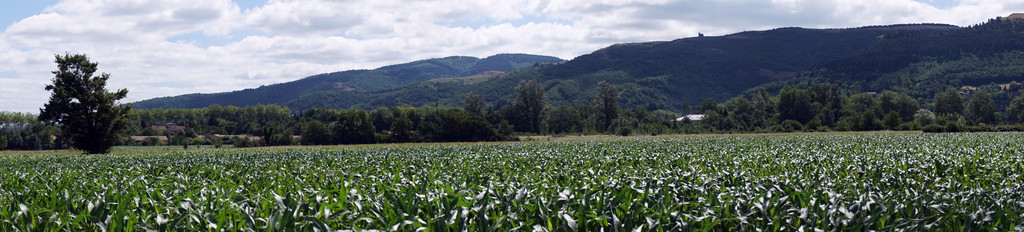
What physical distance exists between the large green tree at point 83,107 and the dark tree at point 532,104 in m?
74.9

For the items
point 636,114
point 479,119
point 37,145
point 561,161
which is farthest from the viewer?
point 636,114

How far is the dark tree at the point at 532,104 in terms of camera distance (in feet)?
409

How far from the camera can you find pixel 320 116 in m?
163

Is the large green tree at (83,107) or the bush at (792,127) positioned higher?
the large green tree at (83,107)

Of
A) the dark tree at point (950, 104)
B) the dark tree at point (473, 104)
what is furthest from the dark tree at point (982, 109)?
the dark tree at point (473, 104)

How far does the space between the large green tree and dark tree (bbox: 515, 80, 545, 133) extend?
74.9m

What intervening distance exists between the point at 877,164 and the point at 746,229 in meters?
14.8

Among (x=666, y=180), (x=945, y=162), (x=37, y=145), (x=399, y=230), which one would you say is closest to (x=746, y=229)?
(x=399, y=230)

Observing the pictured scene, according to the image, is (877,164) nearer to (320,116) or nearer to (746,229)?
(746,229)

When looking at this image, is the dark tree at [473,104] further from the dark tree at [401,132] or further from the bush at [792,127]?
the bush at [792,127]

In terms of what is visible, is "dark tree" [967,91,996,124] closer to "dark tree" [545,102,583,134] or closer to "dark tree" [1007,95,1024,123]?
"dark tree" [1007,95,1024,123]

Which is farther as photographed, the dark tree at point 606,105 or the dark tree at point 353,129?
the dark tree at point 606,105

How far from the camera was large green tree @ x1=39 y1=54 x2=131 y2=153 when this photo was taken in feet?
184

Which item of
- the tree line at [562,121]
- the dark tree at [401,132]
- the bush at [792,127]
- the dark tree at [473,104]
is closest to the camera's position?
the dark tree at [401,132]
